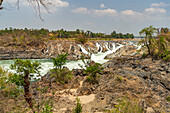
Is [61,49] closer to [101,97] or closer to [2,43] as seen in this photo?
[2,43]

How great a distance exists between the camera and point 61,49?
39.6 metres

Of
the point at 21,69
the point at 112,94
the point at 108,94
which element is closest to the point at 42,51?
the point at 108,94

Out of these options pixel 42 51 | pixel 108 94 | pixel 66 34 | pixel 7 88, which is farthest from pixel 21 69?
pixel 66 34

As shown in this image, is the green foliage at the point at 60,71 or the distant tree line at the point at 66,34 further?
the distant tree line at the point at 66,34

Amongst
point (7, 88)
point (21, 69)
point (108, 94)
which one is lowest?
point (108, 94)

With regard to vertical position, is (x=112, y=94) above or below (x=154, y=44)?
below

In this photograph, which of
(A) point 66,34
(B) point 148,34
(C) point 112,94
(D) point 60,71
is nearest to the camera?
(C) point 112,94

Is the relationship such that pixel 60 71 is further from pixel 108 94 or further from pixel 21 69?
pixel 21 69

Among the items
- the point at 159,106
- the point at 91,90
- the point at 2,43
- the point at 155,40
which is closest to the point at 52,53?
the point at 2,43

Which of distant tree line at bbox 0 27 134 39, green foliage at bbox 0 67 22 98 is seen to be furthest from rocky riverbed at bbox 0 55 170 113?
distant tree line at bbox 0 27 134 39

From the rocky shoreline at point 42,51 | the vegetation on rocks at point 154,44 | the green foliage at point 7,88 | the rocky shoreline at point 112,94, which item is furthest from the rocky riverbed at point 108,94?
the rocky shoreline at point 42,51

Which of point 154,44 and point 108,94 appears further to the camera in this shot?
point 154,44

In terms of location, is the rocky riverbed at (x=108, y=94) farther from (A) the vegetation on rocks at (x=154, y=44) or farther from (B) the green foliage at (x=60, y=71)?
(A) the vegetation on rocks at (x=154, y=44)

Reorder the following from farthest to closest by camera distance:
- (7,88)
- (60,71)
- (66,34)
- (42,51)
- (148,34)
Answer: (66,34) < (42,51) < (148,34) < (60,71) < (7,88)
